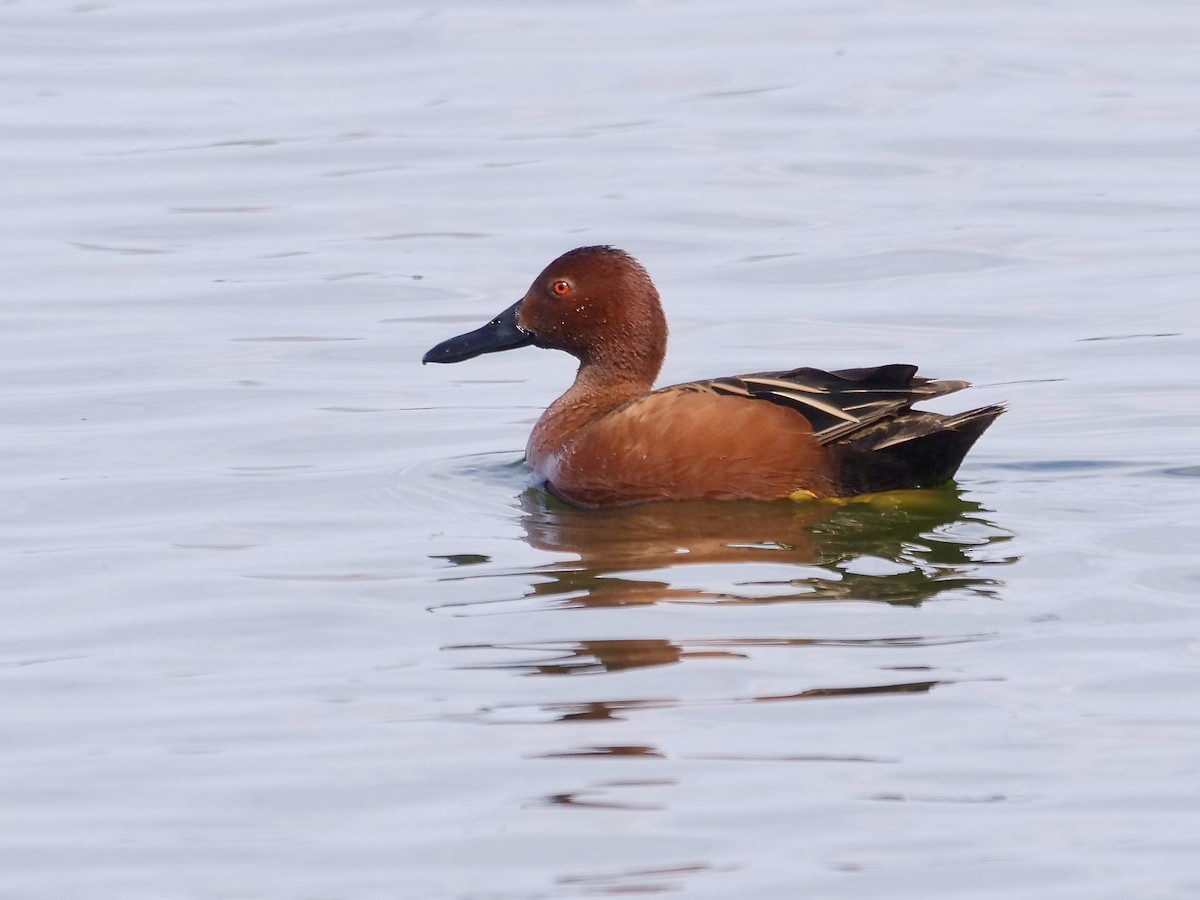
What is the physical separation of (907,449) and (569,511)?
4.66 ft

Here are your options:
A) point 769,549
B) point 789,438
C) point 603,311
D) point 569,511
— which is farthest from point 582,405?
point 769,549

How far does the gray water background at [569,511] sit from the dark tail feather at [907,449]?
0.61ft

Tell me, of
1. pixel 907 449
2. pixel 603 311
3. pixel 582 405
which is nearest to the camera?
pixel 907 449

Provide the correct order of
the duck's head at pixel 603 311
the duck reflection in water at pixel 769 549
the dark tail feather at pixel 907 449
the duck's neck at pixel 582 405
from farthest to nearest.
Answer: the duck's head at pixel 603 311 < the duck's neck at pixel 582 405 < the dark tail feather at pixel 907 449 < the duck reflection in water at pixel 769 549

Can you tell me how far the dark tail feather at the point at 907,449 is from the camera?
8711 mm

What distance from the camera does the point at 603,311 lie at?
→ 32.6 ft

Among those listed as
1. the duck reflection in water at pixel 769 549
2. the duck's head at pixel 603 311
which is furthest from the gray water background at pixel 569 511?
the duck's head at pixel 603 311

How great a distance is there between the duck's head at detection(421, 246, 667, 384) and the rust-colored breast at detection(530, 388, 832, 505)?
99 cm

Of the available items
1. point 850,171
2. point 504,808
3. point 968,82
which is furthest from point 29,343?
point 968,82

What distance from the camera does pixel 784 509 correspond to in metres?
8.80

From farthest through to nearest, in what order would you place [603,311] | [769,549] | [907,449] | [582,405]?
1. [603,311]
2. [582,405]
3. [907,449]
4. [769,549]

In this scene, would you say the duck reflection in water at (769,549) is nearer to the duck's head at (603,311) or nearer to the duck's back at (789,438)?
the duck's back at (789,438)

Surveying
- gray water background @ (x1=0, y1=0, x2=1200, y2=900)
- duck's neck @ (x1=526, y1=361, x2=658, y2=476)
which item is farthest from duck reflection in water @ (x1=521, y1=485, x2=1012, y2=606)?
duck's neck @ (x1=526, y1=361, x2=658, y2=476)

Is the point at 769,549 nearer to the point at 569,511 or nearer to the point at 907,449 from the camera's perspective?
the point at 907,449
